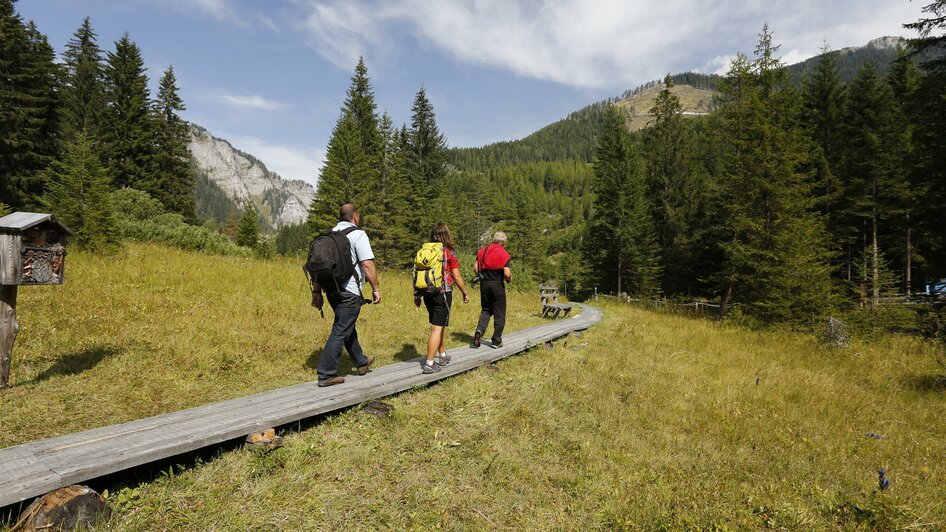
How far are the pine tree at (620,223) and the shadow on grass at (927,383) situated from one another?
69.8 feet

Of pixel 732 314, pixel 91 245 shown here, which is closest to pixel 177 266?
pixel 91 245

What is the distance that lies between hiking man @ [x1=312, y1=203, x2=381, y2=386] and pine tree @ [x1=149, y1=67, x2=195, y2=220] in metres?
31.7

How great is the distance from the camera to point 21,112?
72.5 feet

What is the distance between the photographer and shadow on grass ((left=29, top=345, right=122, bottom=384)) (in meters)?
5.13

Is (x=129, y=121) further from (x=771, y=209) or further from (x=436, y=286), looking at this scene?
(x=771, y=209)

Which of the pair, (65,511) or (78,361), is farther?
(78,361)

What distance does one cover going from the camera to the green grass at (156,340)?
454 cm

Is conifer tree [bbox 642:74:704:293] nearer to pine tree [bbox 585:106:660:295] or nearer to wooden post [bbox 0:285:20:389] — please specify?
pine tree [bbox 585:106:660:295]

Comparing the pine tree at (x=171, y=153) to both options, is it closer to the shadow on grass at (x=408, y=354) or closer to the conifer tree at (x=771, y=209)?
→ the shadow on grass at (x=408, y=354)

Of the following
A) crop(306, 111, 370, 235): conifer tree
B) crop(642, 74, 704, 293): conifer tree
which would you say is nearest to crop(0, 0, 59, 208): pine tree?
crop(306, 111, 370, 235): conifer tree

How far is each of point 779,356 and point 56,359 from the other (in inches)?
582

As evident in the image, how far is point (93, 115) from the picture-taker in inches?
1125

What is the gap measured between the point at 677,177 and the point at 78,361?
34.3 meters

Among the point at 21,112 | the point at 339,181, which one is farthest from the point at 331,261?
the point at 21,112
